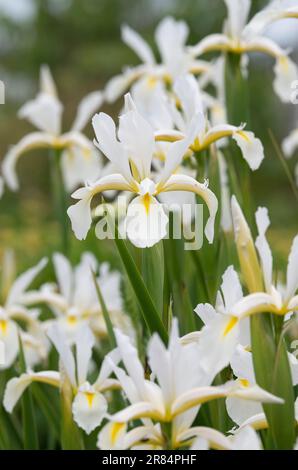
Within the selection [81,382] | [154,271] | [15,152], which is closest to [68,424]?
[81,382]

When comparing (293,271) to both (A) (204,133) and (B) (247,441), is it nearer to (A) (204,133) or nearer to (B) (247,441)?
(B) (247,441)

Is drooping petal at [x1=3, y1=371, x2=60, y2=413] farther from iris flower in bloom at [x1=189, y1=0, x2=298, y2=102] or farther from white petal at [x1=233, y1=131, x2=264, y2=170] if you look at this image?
iris flower in bloom at [x1=189, y1=0, x2=298, y2=102]

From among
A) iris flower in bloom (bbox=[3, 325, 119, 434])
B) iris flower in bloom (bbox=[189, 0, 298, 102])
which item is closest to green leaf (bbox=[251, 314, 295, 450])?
iris flower in bloom (bbox=[3, 325, 119, 434])

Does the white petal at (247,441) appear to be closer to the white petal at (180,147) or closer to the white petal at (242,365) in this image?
the white petal at (242,365)

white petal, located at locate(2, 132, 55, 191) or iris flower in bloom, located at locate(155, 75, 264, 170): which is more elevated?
white petal, located at locate(2, 132, 55, 191)

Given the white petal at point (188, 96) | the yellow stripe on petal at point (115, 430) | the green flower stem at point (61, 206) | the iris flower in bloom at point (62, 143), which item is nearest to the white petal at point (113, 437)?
the yellow stripe on petal at point (115, 430)

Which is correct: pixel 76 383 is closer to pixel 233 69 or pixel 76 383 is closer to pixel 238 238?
pixel 238 238
